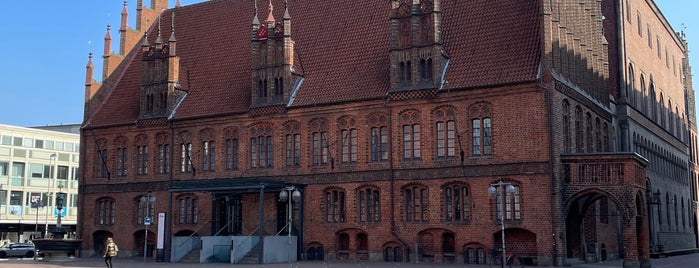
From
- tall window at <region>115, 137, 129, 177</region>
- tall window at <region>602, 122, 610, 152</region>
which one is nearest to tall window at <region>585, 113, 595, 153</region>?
tall window at <region>602, 122, 610, 152</region>

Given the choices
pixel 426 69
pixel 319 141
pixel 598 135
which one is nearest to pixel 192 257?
pixel 319 141

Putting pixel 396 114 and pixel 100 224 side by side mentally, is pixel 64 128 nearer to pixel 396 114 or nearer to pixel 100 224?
pixel 100 224

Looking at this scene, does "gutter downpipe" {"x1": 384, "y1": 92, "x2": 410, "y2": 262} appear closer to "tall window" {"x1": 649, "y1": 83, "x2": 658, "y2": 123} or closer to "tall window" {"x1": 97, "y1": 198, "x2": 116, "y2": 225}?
"tall window" {"x1": 97, "y1": 198, "x2": 116, "y2": 225}

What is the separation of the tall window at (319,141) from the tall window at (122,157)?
46.8ft

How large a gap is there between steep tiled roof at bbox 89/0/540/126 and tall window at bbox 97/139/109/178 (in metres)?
1.57

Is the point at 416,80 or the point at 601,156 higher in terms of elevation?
the point at 416,80

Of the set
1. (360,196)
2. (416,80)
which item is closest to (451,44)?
(416,80)

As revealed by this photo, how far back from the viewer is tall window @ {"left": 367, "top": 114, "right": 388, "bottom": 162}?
4153 cm

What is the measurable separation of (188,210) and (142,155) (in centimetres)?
526

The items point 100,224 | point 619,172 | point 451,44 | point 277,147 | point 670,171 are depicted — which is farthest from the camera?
point 670,171

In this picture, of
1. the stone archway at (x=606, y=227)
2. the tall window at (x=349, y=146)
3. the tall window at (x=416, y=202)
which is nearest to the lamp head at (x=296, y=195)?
the tall window at (x=349, y=146)

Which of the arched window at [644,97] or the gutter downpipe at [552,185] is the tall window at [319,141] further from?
the arched window at [644,97]

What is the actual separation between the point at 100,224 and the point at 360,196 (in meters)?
19.3

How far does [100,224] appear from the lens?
170 ft
